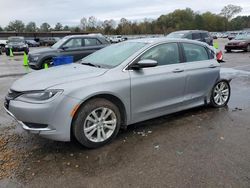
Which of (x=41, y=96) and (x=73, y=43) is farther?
(x=73, y=43)

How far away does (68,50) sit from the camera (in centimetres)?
1156

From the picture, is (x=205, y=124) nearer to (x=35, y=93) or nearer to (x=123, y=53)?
(x=123, y=53)

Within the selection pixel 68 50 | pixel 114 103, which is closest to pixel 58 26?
pixel 68 50

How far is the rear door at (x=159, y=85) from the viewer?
14.2 ft

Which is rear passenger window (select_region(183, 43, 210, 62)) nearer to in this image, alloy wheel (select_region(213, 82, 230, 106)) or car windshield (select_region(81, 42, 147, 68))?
alloy wheel (select_region(213, 82, 230, 106))

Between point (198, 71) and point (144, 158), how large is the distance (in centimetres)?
243

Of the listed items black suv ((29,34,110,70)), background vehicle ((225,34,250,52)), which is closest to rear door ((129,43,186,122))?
black suv ((29,34,110,70))

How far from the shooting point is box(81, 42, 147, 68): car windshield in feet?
14.7

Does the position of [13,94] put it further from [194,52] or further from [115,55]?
[194,52]

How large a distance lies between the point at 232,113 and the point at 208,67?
3.62 feet

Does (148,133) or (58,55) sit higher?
(58,55)

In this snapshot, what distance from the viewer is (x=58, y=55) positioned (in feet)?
37.4

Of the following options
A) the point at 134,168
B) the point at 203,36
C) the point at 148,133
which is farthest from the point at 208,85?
the point at 203,36

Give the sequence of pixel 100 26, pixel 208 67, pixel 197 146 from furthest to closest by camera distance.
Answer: pixel 100 26 < pixel 208 67 < pixel 197 146
